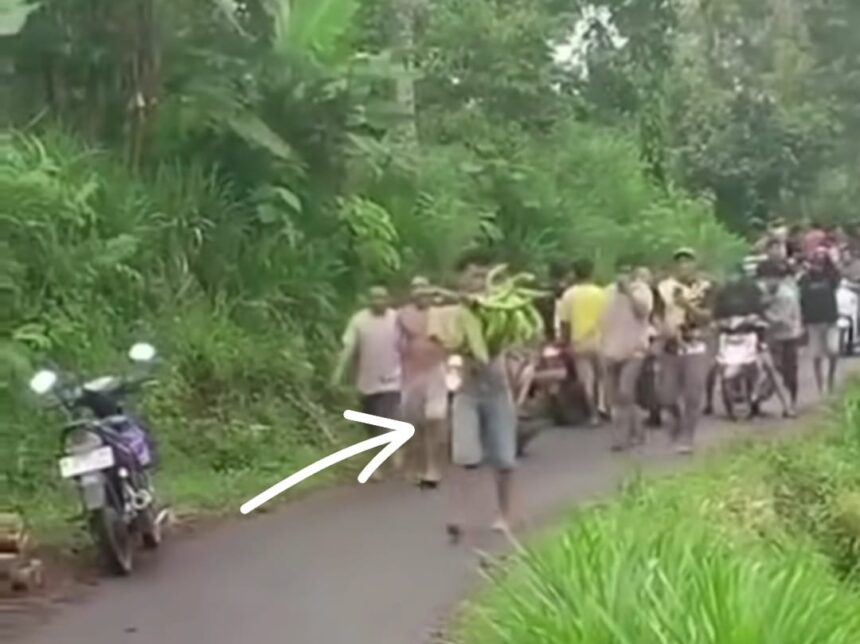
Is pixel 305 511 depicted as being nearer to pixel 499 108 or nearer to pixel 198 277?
pixel 198 277

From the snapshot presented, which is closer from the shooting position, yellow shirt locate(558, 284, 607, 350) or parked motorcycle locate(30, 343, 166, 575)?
parked motorcycle locate(30, 343, 166, 575)

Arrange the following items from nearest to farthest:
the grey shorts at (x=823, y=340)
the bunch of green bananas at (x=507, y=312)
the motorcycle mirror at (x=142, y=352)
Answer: the bunch of green bananas at (x=507, y=312) < the motorcycle mirror at (x=142, y=352) < the grey shorts at (x=823, y=340)

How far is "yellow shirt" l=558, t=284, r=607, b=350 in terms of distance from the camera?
5.74 m

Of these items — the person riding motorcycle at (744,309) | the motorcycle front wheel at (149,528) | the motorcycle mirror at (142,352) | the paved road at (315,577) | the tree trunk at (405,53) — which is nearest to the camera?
the paved road at (315,577)

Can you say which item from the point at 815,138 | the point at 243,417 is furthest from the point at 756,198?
the point at 243,417

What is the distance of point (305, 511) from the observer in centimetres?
534

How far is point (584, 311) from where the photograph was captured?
5832 mm

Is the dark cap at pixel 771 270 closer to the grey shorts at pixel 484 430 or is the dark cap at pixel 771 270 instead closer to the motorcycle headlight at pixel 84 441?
the grey shorts at pixel 484 430

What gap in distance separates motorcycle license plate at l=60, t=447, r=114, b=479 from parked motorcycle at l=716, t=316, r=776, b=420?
1970 mm

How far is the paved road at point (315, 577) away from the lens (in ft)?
16.3

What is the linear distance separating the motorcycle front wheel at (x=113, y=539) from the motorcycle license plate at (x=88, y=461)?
0.12m

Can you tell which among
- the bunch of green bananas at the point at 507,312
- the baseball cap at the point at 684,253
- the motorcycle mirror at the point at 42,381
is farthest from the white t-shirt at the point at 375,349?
the baseball cap at the point at 684,253

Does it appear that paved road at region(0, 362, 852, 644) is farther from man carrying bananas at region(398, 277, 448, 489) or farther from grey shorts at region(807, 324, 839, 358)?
grey shorts at region(807, 324, 839, 358)
